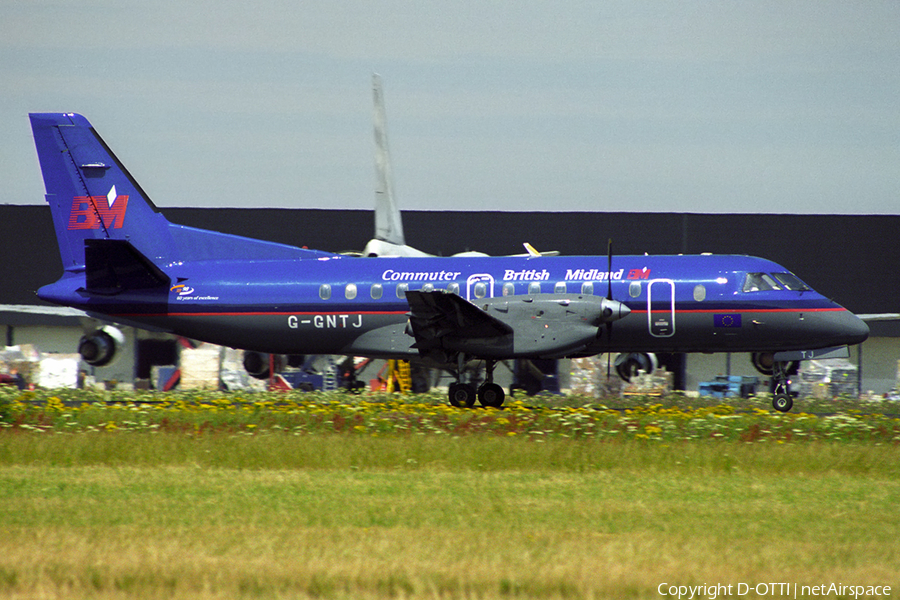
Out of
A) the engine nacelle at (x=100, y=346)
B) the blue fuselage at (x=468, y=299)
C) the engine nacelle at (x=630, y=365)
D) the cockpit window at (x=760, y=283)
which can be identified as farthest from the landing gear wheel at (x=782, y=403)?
the engine nacelle at (x=100, y=346)

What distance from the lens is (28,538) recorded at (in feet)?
29.5

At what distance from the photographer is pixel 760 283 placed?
21.3 meters

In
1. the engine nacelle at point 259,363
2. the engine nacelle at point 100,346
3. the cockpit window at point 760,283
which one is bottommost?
the engine nacelle at point 259,363

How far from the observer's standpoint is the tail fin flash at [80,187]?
2328 cm

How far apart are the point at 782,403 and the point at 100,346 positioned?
18.4 metres

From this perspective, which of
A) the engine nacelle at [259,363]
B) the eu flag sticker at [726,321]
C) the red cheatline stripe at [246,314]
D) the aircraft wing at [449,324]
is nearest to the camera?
the aircraft wing at [449,324]

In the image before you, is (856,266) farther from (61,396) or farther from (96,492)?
(96,492)

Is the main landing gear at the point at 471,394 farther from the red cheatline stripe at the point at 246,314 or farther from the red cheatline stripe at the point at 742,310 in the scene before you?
the red cheatline stripe at the point at 742,310

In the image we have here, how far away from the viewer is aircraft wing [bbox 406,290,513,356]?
64.7ft

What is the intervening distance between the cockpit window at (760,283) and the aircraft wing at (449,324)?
5682 mm

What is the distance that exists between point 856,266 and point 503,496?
3363 cm

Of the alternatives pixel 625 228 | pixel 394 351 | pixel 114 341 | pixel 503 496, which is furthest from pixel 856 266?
pixel 503 496

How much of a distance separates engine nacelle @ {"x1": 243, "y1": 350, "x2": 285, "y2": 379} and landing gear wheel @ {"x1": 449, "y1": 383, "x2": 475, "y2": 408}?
1038 cm

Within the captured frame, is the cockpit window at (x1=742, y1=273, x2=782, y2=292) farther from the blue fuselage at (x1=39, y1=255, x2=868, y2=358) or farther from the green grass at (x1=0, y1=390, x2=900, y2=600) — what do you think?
the green grass at (x1=0, y1=390, x2=900, y2=600)
